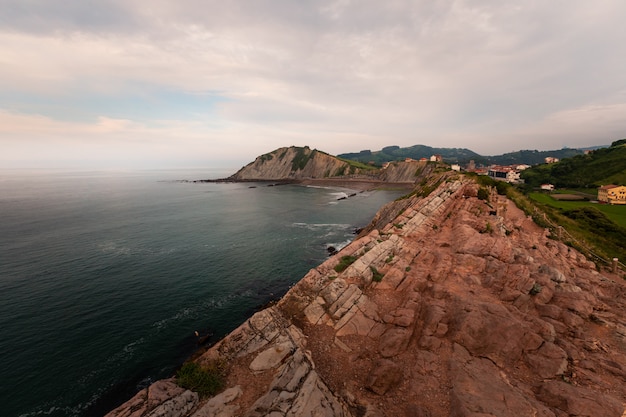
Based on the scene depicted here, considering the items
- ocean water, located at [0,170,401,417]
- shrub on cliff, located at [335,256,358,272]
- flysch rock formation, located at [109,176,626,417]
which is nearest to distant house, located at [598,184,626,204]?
ocean water, located at [0,170,401,417]

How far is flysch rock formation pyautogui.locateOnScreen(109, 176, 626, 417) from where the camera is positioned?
14180 millimetres

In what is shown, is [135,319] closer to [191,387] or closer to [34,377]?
[34,377]

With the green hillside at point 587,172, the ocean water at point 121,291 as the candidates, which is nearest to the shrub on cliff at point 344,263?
the ocean water at point 121,291

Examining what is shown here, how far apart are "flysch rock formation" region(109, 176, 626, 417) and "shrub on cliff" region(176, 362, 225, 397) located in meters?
0.48

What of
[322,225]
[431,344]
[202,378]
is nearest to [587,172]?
[322,225]

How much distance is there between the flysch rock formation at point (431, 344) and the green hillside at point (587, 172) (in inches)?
4577

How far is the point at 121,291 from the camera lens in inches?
1555

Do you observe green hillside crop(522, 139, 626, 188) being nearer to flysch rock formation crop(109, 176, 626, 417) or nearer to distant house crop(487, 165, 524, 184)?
distant house crop(487, 165, 524, 184)

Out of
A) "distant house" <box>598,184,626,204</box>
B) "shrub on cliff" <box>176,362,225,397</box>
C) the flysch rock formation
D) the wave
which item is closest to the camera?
the flysch rock formation

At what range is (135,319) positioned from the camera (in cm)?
3300

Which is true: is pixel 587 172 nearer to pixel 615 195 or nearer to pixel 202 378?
pixel 615 195

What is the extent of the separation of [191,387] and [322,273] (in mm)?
13522

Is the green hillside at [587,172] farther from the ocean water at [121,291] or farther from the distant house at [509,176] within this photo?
the ocean water at [121,291]

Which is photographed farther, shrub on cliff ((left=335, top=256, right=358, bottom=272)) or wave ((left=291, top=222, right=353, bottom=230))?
wave ((left=291, top=222, right=353, bottom=230))
